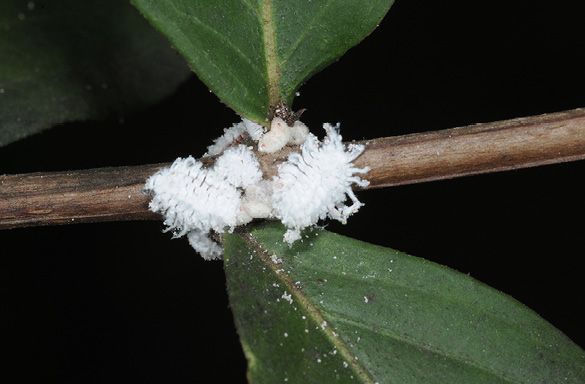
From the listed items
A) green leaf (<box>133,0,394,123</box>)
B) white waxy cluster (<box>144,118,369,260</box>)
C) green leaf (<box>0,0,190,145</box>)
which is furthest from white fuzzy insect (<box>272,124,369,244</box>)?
green leaf (<box>0,0,190,145</box>)

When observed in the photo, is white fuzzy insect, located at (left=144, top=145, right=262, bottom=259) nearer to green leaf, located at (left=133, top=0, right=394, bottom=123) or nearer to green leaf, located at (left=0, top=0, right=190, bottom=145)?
green leaf, located at (left=133, top=0, right=394, bottom=123)

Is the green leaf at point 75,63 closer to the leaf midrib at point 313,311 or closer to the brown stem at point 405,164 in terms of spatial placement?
the brown stem at point 405,164

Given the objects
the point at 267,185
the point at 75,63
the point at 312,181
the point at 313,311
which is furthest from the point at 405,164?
the point at 75,63

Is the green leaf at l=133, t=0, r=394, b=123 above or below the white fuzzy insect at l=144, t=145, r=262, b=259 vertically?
above

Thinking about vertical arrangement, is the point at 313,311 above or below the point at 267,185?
below

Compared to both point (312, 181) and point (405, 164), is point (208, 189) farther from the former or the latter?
point (405, 164)

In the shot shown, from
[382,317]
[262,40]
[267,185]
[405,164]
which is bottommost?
[382,317]

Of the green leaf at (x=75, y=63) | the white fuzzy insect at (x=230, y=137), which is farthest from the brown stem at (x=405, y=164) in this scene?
the green leaf at (x=75, y=63)
